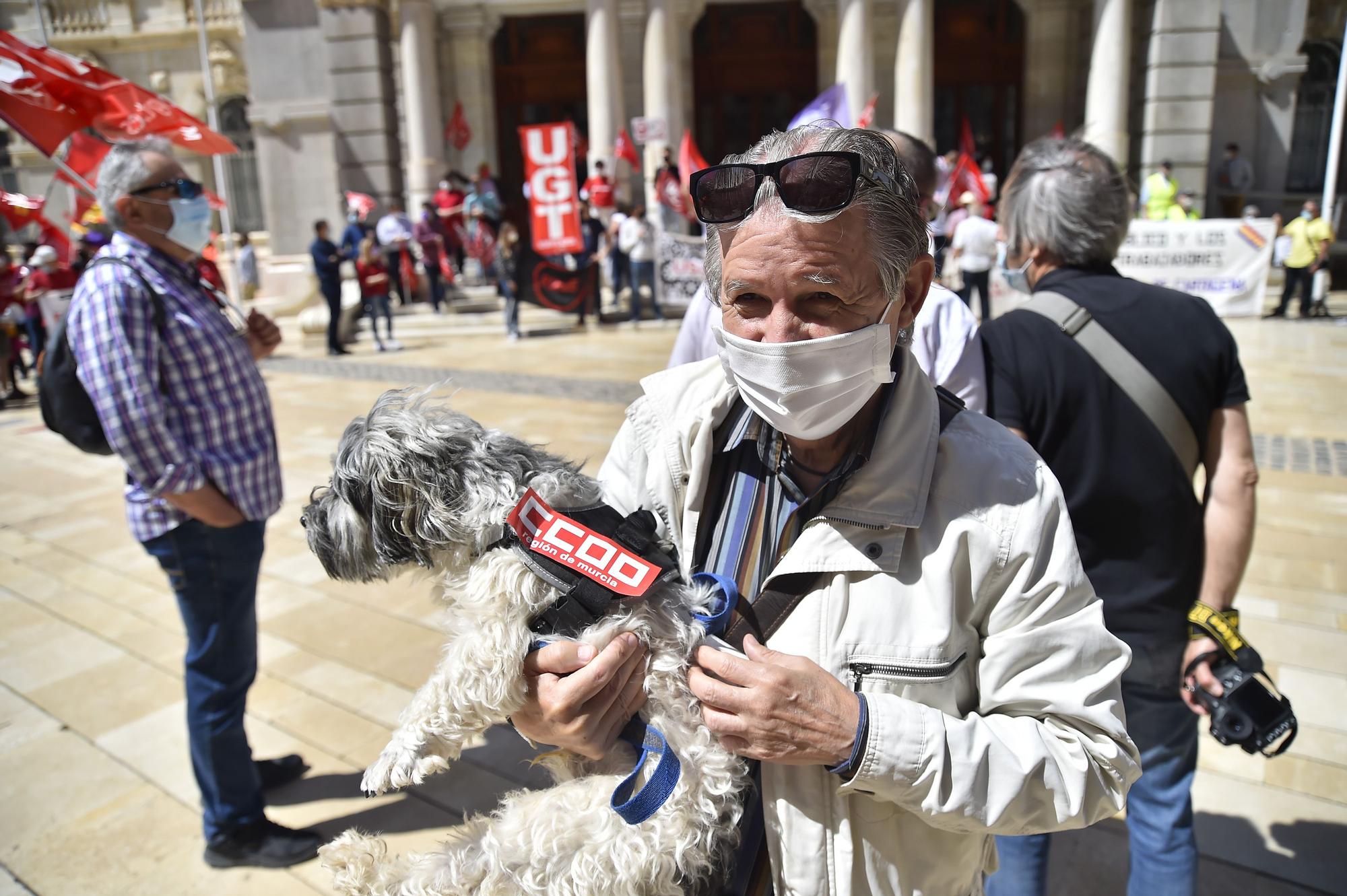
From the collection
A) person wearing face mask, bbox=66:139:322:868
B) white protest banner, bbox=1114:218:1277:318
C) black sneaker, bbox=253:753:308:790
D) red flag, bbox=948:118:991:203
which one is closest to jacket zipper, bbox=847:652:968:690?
person wearing face mask, bbox=66:139:322:868

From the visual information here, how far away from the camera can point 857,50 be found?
17.2m

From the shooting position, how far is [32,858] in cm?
314

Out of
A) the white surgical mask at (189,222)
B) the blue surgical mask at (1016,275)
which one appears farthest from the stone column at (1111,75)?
the white surgical mask at (189,222)

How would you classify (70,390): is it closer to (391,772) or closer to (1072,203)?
(391,772)

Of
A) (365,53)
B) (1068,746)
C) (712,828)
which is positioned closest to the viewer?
(1068,746)

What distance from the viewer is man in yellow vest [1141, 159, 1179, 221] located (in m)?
16.0

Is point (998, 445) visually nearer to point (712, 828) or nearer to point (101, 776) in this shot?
point (712, 828)

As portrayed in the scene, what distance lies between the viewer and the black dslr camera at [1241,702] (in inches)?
86.7

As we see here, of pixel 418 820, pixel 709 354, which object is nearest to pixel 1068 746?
pixel 709 354

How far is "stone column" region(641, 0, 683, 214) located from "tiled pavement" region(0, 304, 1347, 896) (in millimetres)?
11813

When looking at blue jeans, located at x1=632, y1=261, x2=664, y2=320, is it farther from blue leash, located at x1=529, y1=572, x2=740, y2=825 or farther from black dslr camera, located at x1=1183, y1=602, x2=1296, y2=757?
blue leash, located at x1=529, y1=572, x2=740, y2=825

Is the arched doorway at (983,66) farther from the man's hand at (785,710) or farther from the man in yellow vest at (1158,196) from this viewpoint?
the man's hand at (785,710)

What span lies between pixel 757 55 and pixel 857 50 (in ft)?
16.6

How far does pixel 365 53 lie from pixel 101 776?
60.6 feet
